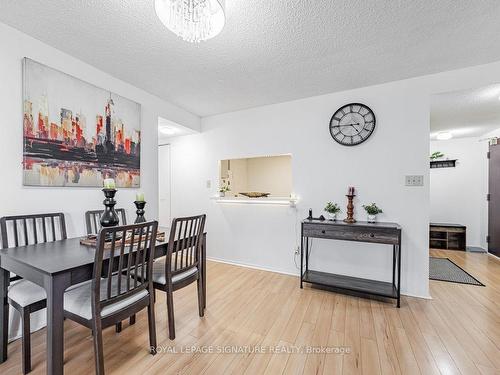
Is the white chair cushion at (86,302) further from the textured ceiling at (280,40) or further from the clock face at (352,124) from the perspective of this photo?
the clock face at (352,124)

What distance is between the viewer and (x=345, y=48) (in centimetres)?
200

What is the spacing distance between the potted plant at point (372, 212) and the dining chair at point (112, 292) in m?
2.30

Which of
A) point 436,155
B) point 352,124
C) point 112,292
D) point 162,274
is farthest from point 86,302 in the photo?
point 436,155

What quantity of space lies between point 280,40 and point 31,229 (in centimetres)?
256

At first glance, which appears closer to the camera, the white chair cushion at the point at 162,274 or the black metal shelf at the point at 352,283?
the white chair cushion at the point at 162,274

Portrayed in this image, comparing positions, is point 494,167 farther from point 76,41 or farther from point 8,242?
point 8,242

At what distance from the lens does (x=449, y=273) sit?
3.15 metres

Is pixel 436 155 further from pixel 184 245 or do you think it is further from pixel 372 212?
pixel 184 245

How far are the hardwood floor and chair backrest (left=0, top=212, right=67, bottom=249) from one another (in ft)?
2.49

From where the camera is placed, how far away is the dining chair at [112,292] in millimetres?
1297

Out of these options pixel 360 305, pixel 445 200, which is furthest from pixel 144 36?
pixel 445 200

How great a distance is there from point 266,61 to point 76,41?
1656mm

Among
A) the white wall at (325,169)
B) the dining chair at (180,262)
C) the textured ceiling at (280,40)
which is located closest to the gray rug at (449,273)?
the white wall at (325,169)

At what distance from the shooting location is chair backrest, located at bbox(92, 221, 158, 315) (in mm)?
1304
